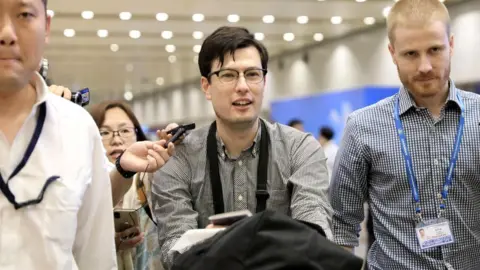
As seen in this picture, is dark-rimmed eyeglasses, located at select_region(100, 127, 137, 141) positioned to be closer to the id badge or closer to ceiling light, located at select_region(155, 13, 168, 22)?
the id badge

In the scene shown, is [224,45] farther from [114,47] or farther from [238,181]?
[114,47]

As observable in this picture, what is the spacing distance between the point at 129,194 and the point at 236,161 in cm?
110

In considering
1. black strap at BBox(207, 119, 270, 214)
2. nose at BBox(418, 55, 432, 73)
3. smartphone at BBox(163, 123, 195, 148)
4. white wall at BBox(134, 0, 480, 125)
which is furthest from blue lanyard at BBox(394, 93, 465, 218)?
white wall at BBox(134, 0, 480, 125)

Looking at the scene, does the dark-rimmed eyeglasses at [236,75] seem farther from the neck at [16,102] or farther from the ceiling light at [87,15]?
the ceiling light at [87,15]

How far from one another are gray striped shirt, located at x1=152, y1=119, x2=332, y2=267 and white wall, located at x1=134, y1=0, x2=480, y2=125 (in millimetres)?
11484

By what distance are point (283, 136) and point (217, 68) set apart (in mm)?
351

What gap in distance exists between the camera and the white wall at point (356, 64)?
42.5ft

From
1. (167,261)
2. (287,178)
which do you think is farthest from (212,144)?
(167,261)

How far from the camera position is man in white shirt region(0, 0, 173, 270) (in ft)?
4.94

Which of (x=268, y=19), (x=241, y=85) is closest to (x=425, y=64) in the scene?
(x=241, y=85)

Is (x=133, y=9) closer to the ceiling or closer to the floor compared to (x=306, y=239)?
closer to the ceiling

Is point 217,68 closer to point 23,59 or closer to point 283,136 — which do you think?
point 283,136

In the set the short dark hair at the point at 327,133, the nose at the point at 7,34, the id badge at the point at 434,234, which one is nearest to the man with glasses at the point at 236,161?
the id badge at the point at 434,234

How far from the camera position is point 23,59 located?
1517mm
